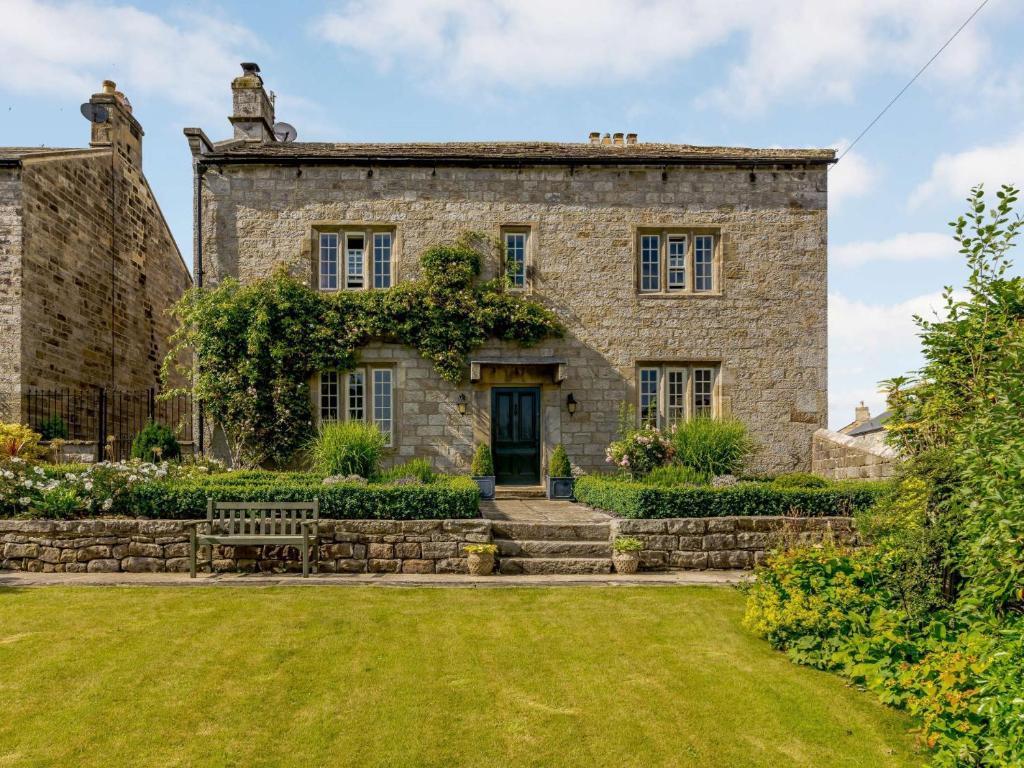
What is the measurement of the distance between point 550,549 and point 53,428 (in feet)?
37.4

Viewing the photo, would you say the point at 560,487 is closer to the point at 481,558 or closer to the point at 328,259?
the point at 481,558

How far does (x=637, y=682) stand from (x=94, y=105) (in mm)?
19167

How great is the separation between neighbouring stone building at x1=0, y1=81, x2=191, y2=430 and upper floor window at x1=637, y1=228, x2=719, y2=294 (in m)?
12.5

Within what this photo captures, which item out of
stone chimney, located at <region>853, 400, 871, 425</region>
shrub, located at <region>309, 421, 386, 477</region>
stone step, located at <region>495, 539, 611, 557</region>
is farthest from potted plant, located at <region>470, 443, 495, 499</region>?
stone chimney, located at <region>853, 400, 871, 425</region>

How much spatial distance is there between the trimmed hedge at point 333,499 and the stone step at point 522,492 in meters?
5.04

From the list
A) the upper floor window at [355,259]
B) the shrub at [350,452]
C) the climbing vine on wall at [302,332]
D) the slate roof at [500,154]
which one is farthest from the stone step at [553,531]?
the slate roof at [500,154]

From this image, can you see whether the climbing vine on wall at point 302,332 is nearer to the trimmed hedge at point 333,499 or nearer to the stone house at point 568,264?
the stone house at point 568,264

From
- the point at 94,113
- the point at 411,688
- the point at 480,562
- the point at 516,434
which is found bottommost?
the point at 411,688

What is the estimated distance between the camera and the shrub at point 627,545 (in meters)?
9.26

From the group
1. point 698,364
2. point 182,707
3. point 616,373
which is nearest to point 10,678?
point 182,707

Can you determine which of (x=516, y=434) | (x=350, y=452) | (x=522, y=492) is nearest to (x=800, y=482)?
(x=522, y=492)

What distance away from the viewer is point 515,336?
1517 cm

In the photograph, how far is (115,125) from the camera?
1859 centimetres

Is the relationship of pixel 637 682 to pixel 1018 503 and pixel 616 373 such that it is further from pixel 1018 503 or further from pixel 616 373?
pixel 616 373
